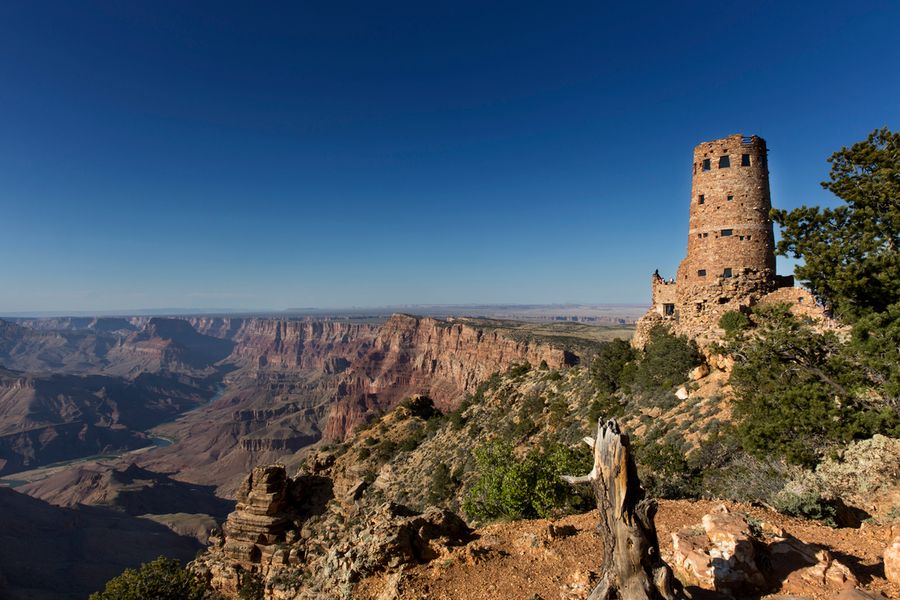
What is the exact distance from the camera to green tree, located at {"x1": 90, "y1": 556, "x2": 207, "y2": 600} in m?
18.5

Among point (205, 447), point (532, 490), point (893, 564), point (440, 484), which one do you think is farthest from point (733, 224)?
point (205, 447)

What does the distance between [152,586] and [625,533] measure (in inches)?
878

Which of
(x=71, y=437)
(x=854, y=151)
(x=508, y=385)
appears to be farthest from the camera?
(x=71, y=437)

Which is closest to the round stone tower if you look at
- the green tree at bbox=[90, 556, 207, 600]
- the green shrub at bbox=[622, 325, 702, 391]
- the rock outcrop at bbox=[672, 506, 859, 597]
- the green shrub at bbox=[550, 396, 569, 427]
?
the green shrub at bbox=[622, 325, 702, 391]

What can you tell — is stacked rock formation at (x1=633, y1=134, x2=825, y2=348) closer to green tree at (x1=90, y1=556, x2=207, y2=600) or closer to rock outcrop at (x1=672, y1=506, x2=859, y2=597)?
rock outcrop at (x1=672, y1=506, x2=859, y2=597)

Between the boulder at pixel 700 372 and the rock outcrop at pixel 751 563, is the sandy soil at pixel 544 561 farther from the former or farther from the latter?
the boulder at pixel 700 372

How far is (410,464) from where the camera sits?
43.9 m

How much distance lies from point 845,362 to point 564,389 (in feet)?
91.3

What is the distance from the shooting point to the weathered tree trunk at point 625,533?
7.21m

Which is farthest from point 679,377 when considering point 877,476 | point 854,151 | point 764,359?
point 854,151

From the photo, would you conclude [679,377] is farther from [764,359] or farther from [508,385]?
[508,385]

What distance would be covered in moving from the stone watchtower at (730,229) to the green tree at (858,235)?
9.52m

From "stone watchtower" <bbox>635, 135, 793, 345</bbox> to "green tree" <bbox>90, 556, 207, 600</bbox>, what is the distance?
101 ft

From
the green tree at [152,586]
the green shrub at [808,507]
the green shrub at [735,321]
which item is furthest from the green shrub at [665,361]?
the green tree at [152,586]
